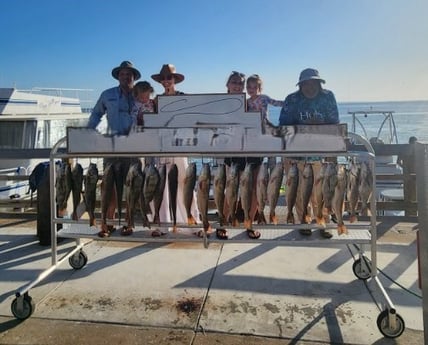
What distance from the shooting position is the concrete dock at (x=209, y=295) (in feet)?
9.77

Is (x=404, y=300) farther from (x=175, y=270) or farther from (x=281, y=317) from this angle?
(x=175, y=270)

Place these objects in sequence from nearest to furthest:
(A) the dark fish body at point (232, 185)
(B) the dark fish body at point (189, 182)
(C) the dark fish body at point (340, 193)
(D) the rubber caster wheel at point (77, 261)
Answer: (C) the dark fish body at point (340, 193)
(A) the dark fish body at point (232, 185)
(B) the dark fish body at point (189, 182)
(D) the rubber caster wheel at point (77, 261)

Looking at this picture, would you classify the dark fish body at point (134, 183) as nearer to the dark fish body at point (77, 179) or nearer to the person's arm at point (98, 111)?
the dark fish body at point (77, 179)

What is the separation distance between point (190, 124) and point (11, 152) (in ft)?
10.4

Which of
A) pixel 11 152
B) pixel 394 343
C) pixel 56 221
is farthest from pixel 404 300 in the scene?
pixel 11 152

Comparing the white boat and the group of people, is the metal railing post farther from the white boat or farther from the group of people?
the white boat

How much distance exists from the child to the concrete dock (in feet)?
5.51

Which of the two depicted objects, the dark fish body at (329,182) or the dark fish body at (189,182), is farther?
the dark fish body at (189,182)

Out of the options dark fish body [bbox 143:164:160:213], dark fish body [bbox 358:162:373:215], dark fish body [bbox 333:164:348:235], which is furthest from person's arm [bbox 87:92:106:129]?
dark fish body [bbox 358:162:373:215]

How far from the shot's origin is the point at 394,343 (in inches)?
111

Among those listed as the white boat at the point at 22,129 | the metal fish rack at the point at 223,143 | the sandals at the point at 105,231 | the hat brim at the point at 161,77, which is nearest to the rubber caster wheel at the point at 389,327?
the metal fish rack at the point at 223,143

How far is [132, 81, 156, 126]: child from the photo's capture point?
14.9 feet

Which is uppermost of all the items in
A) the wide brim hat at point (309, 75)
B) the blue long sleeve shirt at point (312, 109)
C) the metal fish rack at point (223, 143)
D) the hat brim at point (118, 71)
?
the hat brim at point (118, 71)

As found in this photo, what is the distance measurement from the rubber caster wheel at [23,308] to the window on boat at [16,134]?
950 cm
